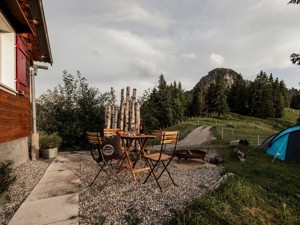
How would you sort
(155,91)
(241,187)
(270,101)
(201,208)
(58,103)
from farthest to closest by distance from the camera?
(270,101) < (155,91) < (58,103) < (241,187) < (201,208)

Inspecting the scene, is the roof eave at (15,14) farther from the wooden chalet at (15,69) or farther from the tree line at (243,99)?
the tree line at (243,99)

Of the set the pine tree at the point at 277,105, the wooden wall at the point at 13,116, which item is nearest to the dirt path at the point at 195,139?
the wooden wall at the point at 13,116

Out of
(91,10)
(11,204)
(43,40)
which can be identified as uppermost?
(91,10)

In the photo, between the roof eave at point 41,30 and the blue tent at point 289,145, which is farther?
the blue tent at point 289,145

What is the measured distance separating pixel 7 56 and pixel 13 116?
64.3 inches

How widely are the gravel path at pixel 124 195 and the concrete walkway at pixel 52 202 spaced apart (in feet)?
0.41

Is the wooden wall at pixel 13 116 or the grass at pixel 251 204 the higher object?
the wooden wall at pixel 13 116

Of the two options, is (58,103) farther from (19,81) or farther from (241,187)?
(241,187)

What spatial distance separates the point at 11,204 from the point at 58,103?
757cm

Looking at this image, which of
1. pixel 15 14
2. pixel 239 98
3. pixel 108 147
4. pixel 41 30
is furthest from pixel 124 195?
pixel 239 98

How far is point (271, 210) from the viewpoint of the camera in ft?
10.9

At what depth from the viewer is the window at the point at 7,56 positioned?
14.8ft

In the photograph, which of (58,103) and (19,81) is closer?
(19,81)

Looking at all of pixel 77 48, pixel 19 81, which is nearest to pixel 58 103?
pixel 77 48
